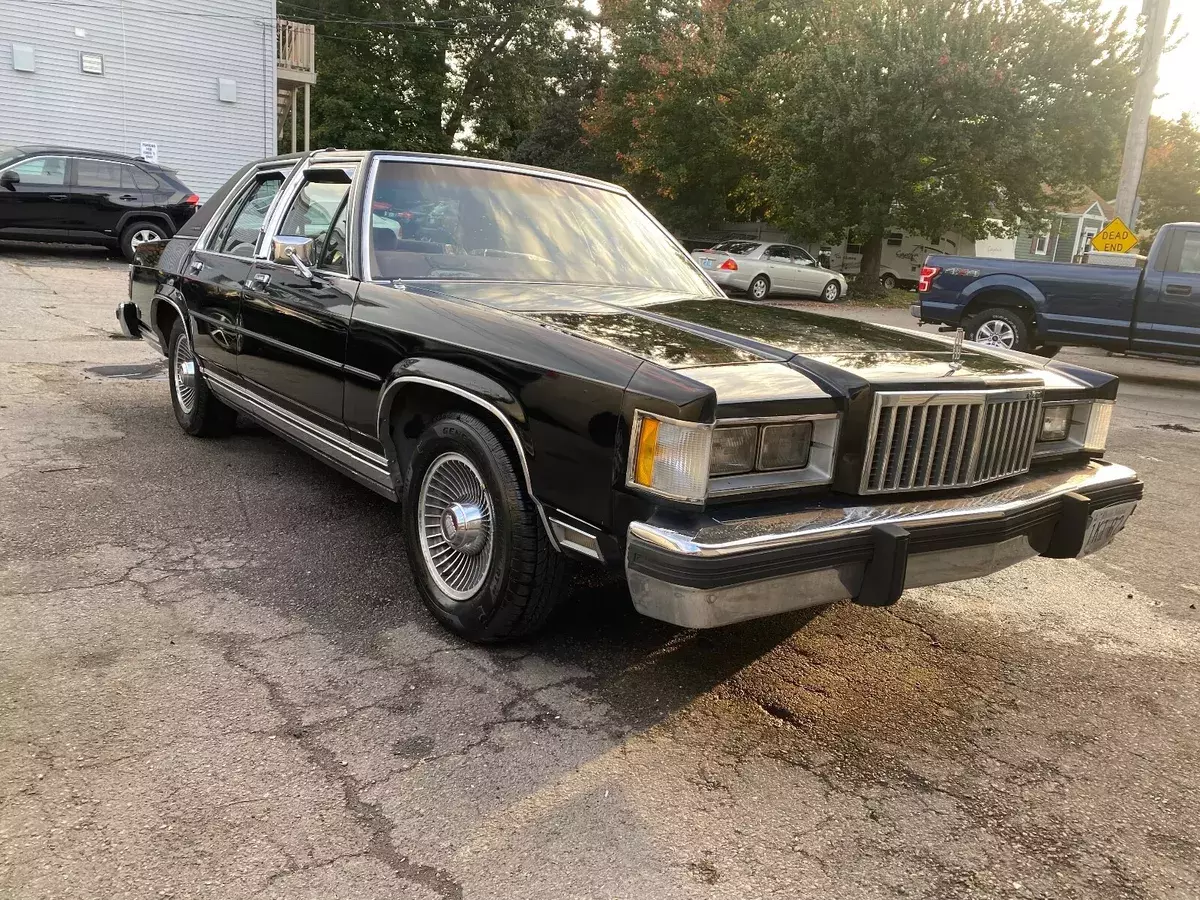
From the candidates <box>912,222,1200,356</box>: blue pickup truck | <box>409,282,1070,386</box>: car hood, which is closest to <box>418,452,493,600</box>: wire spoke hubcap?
<box>409,282,1070,386</box>: car hood

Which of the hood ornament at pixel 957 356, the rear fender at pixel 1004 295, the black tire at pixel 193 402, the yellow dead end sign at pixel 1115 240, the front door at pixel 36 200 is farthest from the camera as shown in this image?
the front door at pixel 36 200

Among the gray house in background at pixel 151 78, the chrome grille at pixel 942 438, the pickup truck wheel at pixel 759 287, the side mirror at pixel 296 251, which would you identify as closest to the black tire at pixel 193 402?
the side mirror at pixel 296 251

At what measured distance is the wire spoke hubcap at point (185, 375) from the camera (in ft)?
17.6

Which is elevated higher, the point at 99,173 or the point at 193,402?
the point at 99,173

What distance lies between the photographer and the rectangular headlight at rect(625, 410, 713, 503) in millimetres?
2352

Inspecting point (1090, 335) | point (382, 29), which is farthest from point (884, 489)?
point (382, 29)

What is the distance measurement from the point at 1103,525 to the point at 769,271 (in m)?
19.4

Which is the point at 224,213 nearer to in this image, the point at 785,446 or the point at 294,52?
the point at 785,446

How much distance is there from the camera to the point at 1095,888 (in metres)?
2.13

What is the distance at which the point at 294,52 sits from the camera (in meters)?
22.0

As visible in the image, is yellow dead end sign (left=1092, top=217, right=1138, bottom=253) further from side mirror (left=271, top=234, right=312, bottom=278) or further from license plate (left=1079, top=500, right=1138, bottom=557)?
side mirror (left=271, top=234, right=312, bottom=278)

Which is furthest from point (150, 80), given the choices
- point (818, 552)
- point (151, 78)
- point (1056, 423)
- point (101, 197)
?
point (818, 552)

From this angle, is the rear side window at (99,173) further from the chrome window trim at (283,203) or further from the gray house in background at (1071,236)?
the gray house in background at (1071,236)

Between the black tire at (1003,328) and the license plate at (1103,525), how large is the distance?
8182 mm
